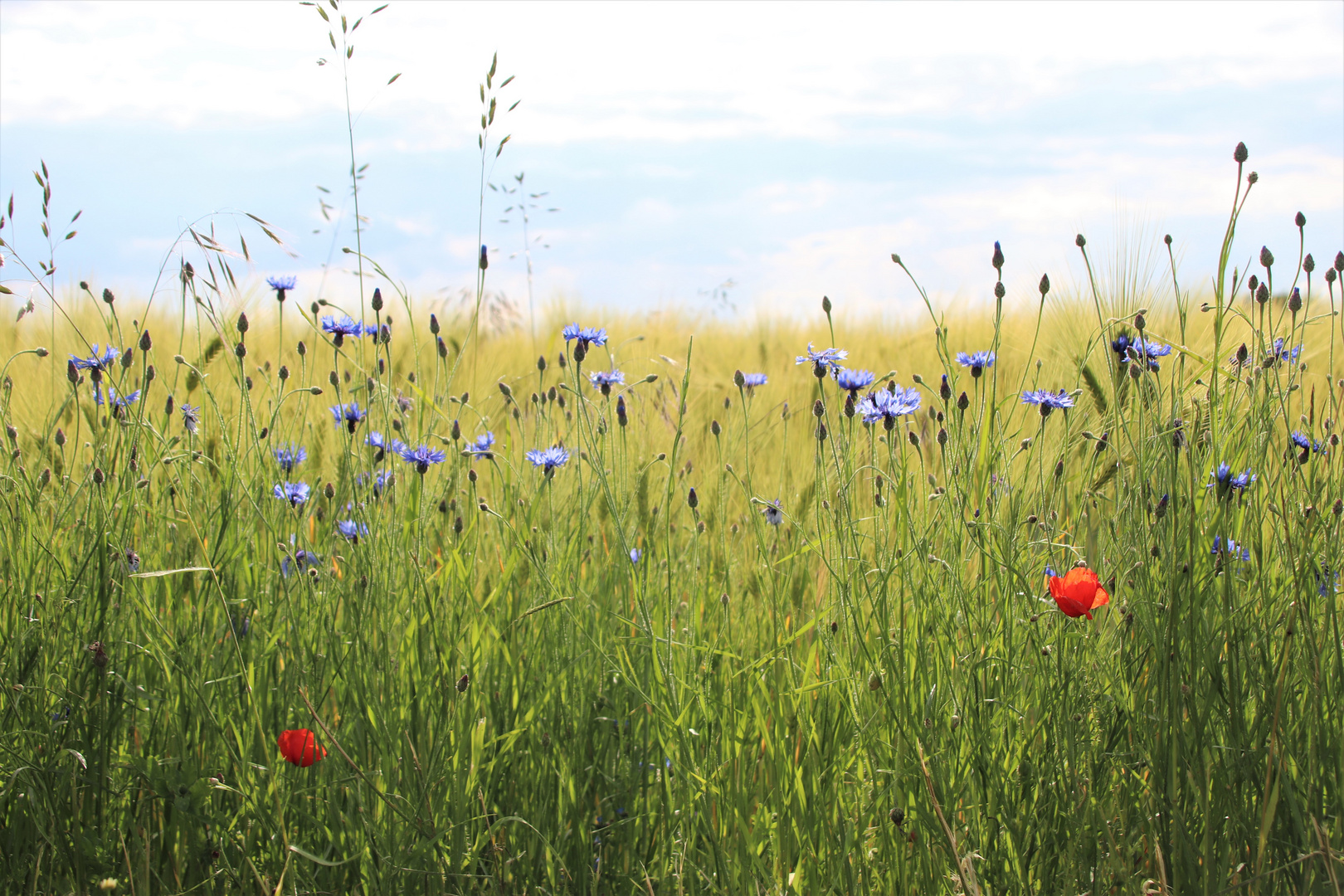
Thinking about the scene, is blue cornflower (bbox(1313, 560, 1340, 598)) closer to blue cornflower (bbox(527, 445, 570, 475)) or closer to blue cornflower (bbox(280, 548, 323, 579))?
blue cornflower (bbox(527, 445, 570, 475))

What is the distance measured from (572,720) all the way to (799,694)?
12.4 inches

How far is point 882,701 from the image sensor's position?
120 centimetres

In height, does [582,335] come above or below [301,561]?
above

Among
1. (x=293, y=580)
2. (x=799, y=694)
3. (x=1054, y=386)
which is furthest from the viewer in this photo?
(x=1054, y=386)

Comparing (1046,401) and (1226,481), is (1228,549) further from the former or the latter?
(1046,401)

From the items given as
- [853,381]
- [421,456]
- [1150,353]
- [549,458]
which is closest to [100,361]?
[421,456]

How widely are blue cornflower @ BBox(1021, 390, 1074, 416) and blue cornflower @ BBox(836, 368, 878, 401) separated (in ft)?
0.78

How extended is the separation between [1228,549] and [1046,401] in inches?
12.8

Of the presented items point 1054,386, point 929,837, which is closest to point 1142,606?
point 929,837

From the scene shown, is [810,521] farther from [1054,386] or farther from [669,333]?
[669,333]

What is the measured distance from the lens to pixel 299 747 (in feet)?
3.76

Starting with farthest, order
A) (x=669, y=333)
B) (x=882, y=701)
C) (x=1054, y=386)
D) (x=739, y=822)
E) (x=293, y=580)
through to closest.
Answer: (x=669, y=333)
(x=1054, y=386)
(x=293, y=580)
(x=882, y=701)
(x=739, y=822)

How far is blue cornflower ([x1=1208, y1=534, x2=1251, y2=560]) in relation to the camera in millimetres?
1144

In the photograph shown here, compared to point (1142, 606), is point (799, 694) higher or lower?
lower
